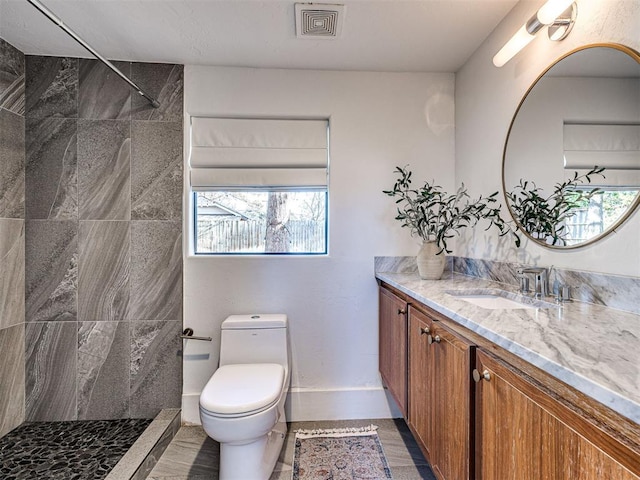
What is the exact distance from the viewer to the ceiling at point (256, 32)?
5.23 feet

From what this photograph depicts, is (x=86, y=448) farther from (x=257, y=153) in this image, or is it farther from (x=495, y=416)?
(x=495, y=416)

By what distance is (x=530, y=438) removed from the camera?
750mm

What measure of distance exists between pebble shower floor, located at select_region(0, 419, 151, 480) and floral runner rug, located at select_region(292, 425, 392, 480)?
0.96 m

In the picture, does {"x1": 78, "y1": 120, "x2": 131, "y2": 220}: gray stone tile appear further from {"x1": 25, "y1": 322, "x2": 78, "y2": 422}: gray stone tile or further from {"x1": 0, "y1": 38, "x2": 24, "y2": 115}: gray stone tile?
{"x1": 25, "y1": 322, "x2": 78, "y2": 422}: gray stone tile

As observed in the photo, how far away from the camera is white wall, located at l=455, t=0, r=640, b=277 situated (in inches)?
42.1

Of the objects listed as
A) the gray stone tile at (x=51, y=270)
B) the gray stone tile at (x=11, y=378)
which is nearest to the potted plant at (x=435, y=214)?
the gray stone tile at (x=51, y=270)

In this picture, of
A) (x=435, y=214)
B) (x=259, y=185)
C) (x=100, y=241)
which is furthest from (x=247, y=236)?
(x=435, y=214)

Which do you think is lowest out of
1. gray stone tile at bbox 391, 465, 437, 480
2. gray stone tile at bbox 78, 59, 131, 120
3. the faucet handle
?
gray stone tile at bbox 391, 465, 437, 480

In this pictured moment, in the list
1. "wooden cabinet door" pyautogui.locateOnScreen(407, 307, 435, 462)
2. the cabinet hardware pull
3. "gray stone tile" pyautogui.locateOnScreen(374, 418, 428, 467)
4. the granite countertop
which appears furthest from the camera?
"gray stone tile" pyautogui.locateOnScreen(374, 418, 428, 467)

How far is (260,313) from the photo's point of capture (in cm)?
214

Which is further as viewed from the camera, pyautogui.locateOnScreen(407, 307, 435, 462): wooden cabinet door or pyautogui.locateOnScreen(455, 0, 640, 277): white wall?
pyautogui.locateOnScreen(407, 307, 435, 462): wooden cabinet door

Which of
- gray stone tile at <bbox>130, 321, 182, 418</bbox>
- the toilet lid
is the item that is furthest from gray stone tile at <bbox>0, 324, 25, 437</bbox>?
the toilet lid

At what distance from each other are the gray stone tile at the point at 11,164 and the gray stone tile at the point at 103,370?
0.81 meters

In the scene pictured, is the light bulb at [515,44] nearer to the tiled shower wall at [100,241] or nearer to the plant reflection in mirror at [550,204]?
the plant reflection in mirror at [550,204]
